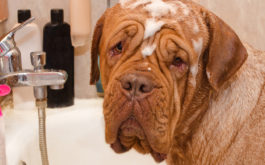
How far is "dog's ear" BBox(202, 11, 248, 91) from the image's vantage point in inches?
38.4

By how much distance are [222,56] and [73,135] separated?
855 millimetres

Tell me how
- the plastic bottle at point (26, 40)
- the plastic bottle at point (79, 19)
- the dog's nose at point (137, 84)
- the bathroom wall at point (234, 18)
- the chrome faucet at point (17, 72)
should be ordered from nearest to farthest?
the dog's nose at point (137, 84) < the chrome faucet at point (17, 72) < the plastic bottle at point (26, 40) < the plastic bottle at point (79, 19) < the bathroom wall at point (234, 18)

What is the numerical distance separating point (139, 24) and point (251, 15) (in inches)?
36.7

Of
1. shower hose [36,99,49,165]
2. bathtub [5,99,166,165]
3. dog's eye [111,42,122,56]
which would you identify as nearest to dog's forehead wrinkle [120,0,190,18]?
dog's eye [111,42,122,56]

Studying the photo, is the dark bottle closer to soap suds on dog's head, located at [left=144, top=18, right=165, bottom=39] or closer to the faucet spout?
the faucet spout

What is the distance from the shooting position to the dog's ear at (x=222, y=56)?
976 millimetres

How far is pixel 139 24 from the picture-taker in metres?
0.98

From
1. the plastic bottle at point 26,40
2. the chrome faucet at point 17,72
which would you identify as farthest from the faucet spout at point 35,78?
the plastic bottle at point 26,40

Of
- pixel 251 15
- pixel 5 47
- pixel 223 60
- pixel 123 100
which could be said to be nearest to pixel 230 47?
pixel 223 60

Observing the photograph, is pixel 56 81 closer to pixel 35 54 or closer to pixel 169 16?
pixel 35 54

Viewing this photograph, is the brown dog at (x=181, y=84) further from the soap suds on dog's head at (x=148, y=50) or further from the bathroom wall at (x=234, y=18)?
the bathroom wall at (x=234, y=18)

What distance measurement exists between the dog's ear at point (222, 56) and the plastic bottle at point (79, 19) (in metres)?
0.73

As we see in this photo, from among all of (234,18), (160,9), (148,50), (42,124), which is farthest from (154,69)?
(234,18)

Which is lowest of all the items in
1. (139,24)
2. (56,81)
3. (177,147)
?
(177,147)
